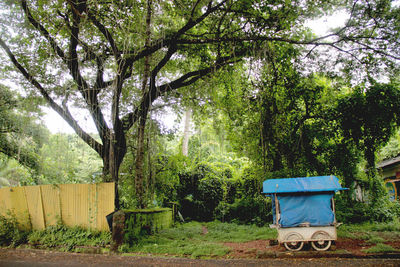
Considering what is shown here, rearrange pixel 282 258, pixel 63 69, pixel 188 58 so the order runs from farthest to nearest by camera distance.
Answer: pixel 188 58 → pixel 63 69 → pixel 282 258

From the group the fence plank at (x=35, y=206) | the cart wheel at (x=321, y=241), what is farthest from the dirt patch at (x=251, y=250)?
the fence plank at (x=35, y=206)

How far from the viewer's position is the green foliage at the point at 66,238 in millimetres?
6074

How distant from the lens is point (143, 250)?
18.7 ft

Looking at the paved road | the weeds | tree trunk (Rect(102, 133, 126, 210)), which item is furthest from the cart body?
tree trunk (Rect(102, 133, 126, 210))

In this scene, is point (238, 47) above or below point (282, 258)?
above

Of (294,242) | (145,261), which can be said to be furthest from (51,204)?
(294,242)

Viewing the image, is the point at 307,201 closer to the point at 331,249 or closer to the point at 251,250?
the point at 331,249

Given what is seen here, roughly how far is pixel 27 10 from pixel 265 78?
7054 millimetres

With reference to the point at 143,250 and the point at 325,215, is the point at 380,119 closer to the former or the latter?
the point at 325,215

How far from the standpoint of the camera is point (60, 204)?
23.4 feet

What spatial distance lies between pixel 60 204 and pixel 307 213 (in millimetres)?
6640

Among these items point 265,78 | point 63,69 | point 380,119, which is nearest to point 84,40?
point 63,69

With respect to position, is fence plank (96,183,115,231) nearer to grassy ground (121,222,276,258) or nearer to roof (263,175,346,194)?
grassy ground (121,222,276,258)

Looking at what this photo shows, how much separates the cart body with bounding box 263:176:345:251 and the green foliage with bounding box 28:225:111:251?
4.24 metres
